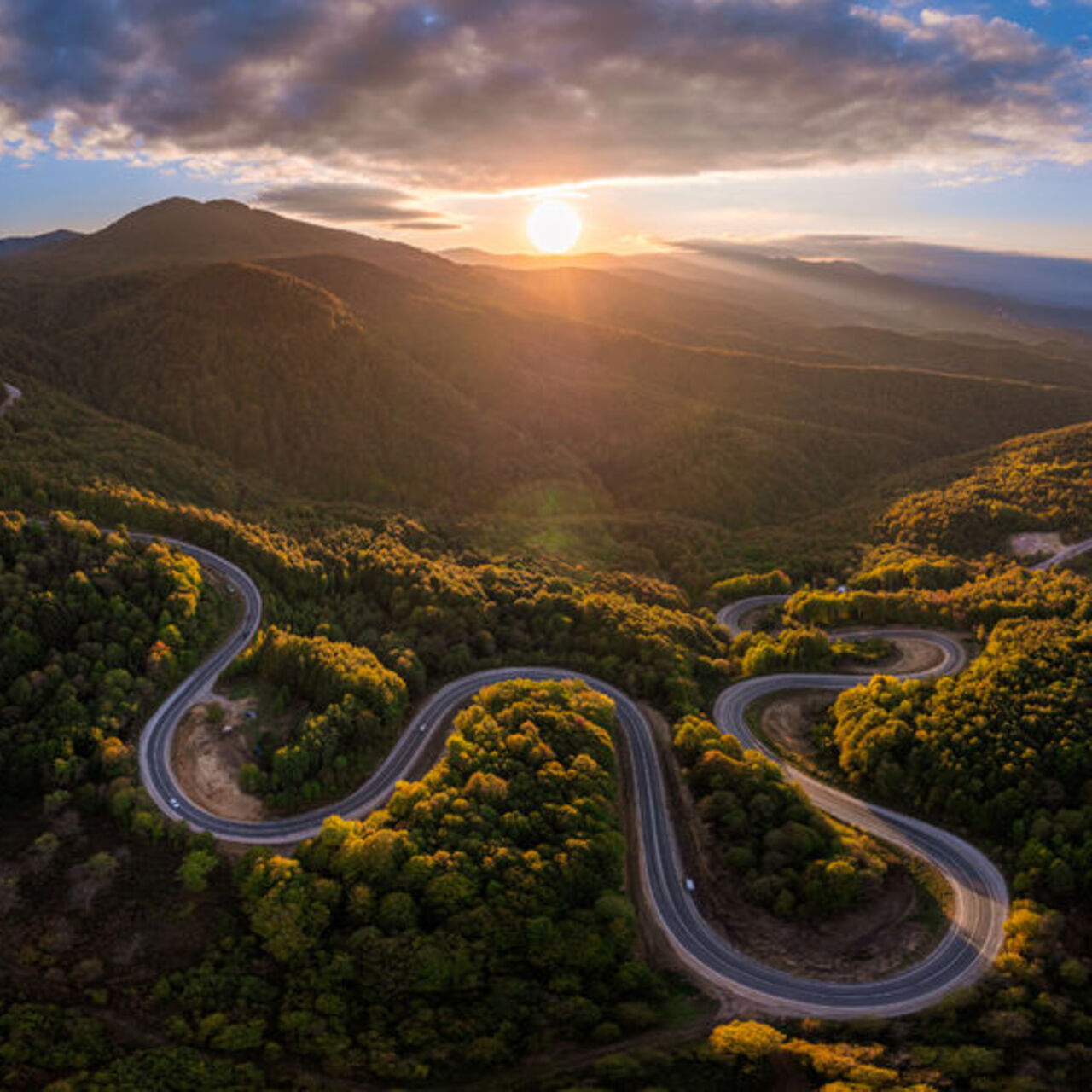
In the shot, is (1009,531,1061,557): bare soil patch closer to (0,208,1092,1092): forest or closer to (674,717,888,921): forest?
(0,208,1092,1092): forest

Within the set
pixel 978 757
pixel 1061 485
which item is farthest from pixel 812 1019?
pixel 1061 485

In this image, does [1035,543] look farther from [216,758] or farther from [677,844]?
[216,758]

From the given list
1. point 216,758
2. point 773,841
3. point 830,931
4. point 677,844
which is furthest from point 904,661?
point 216,758

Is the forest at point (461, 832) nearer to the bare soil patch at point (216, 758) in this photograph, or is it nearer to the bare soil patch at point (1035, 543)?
the bare soil patch at point (216, 758)

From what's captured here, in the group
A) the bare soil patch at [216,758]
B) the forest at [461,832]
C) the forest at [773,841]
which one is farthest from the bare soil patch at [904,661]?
the bare soil patch at [216,758]

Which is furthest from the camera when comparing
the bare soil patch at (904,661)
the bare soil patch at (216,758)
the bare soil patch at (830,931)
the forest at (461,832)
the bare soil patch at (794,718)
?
the bare soil patch at (904,661)

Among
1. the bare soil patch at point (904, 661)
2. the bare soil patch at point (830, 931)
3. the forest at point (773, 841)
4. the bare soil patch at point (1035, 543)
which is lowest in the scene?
the bare soil patch at point (830, 931)
